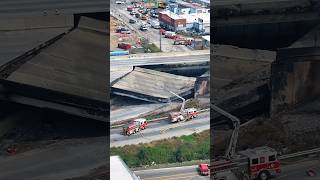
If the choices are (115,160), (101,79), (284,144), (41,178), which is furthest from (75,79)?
(115,160)

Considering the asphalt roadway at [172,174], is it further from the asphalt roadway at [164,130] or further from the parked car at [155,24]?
the parked car at [155,24]

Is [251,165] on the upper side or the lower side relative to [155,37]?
lower

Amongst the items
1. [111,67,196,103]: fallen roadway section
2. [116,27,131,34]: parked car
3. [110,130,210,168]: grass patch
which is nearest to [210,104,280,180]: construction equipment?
[116,27,131,34]: parked car

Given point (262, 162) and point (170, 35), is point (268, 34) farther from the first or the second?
point (170, 35)

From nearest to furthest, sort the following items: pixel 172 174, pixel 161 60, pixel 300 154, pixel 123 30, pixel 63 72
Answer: pixel 63 72
pixel 300 154
pixel 123 30
pixel 161 60
pixel 172 174

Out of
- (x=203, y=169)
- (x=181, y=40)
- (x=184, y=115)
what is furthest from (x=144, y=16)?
(x=203, y=169)

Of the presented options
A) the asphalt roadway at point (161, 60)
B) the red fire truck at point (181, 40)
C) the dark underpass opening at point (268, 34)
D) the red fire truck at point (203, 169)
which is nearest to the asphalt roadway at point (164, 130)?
the red fire truck at point (203, 169)

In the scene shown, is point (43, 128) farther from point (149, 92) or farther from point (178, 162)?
point (178, 162)
